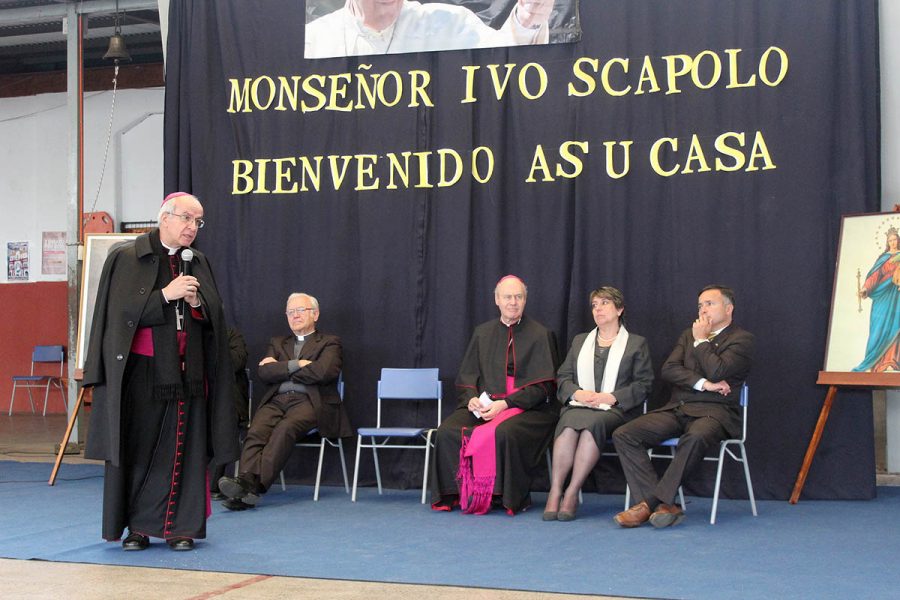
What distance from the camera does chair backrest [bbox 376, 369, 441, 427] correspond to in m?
6.16

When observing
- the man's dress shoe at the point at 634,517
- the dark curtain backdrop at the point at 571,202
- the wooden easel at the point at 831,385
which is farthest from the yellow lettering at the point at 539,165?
the man's dress shoe at the point at 634,517

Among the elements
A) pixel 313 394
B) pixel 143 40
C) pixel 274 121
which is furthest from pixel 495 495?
pixel 143 40

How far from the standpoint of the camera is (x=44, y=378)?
11953 mm

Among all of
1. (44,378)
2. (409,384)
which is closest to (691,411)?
(409,384)

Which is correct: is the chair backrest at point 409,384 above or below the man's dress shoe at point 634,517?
above

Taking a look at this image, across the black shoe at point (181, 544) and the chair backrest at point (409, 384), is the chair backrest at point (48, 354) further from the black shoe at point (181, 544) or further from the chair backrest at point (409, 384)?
the black shoe at point (181, 544)

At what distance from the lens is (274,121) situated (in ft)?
22.3

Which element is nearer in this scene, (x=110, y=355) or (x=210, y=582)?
(x=210, y=582)

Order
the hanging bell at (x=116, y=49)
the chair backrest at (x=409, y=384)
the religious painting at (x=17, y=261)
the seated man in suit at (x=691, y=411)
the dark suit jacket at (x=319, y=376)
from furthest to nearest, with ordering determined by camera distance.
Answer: the religious painting at (x=17, y=261)
the hanging bell at (x=116, y=49)
the chair backrest at (x=409, y=384)
the dark suit jacket at (x=319, y=376)
the seated man in suit at (x=691, y=411)

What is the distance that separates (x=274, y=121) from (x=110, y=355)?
281cm

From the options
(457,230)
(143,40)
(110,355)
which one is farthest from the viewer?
(143,40)

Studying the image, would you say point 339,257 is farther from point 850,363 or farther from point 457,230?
point 850,363

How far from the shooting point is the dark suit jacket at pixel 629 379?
215 inches

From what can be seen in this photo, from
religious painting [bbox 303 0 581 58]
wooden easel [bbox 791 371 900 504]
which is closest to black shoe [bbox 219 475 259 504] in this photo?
religious painting [bbox 303 0 581 58]
